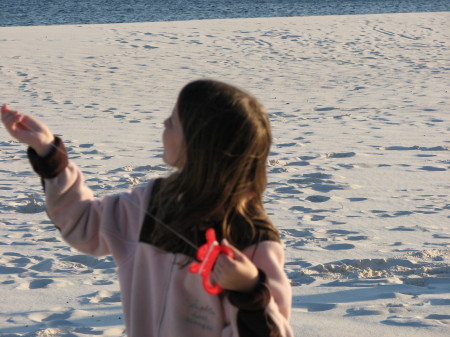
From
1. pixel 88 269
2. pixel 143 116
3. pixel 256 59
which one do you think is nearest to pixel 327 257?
pixel 88 269

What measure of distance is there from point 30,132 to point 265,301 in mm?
756

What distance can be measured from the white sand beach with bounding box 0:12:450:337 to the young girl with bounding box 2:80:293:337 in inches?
68.4

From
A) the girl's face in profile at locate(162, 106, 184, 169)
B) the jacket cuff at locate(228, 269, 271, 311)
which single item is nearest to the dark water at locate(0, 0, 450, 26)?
the girl's face in profile at locate(162, 106, 184, 169)

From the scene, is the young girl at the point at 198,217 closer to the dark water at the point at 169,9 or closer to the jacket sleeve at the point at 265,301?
the jacket sleeve at the point at 265,301

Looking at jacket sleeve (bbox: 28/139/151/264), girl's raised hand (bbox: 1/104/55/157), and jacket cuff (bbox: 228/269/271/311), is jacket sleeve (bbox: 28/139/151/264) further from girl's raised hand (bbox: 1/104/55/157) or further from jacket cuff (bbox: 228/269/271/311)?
jacket cuff (bbox: 228/269/271/311)

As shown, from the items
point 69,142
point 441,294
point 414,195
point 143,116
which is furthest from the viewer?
point 143,116

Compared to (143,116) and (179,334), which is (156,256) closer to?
(179,334)

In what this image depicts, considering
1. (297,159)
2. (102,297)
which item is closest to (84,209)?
(102,297)

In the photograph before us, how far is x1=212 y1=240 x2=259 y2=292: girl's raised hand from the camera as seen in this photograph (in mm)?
1500

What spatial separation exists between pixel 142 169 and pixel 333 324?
3591 millimetres

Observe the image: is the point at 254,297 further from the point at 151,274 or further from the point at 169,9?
the point at 169,9

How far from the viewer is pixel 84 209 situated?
1.96 meters

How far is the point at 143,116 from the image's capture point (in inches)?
387

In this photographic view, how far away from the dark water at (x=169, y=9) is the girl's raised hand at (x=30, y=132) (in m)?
29.5
